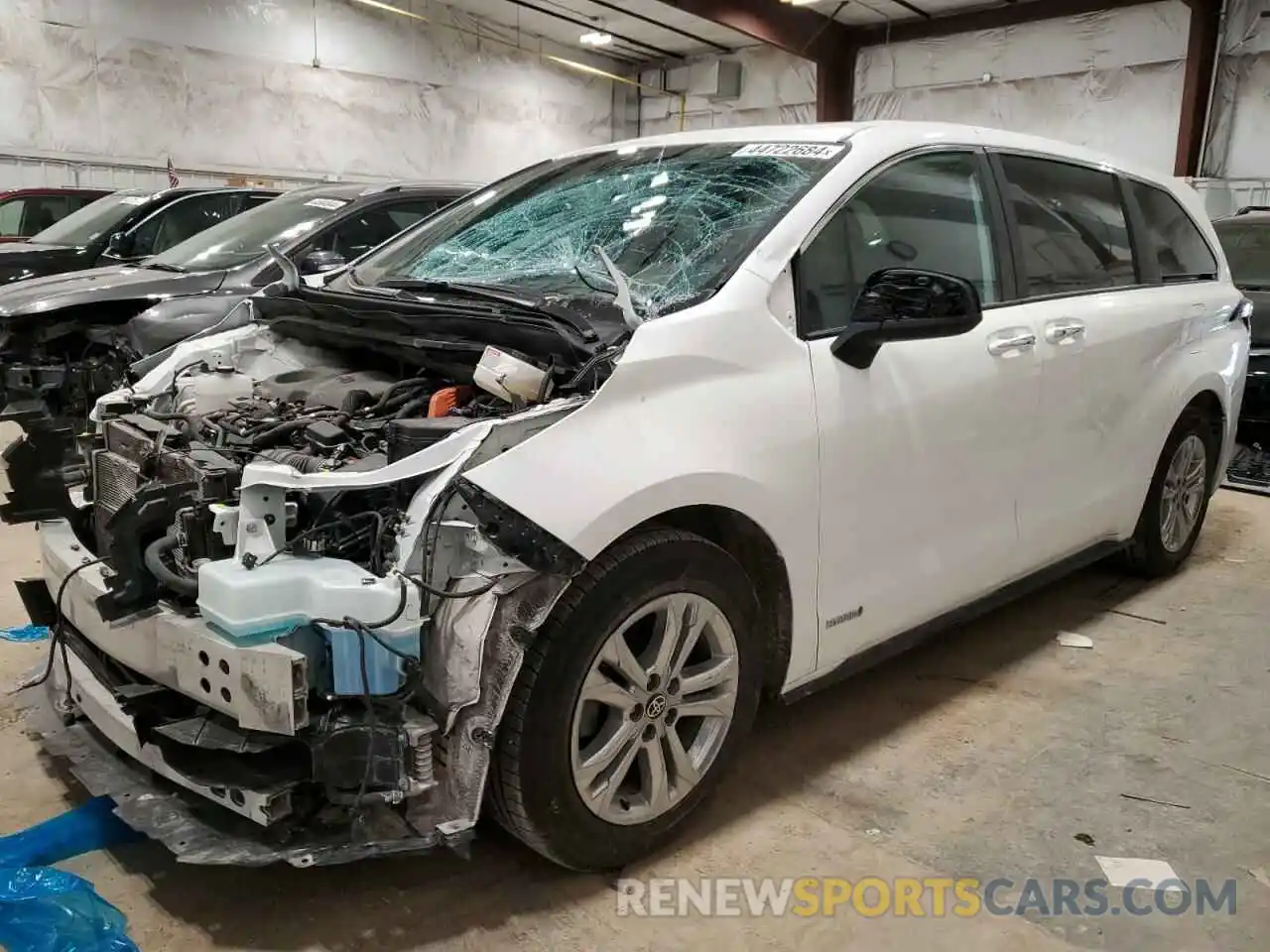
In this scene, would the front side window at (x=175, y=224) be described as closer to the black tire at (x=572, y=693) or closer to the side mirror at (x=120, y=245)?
the side mirror at (x=120, y=245)

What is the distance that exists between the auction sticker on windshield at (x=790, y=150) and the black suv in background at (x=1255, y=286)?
447cm

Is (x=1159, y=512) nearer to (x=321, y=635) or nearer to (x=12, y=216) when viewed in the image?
(x=321, y=635)

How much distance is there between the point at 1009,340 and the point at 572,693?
67.7 inches

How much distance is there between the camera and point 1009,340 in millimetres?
3008

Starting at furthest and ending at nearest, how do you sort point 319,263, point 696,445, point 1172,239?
point 1172,239 → point 319,263 → point 696,445

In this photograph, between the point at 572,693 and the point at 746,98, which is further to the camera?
the point at 746,98

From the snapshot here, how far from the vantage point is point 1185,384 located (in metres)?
3.93

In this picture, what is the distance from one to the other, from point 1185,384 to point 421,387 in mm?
2925

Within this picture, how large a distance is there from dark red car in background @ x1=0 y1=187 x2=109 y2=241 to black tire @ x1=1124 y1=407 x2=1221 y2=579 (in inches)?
415

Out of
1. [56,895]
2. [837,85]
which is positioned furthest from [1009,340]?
[837,85]

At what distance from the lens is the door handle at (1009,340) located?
296 centimetres

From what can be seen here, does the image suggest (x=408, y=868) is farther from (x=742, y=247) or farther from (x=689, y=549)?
(x=742, y=247)

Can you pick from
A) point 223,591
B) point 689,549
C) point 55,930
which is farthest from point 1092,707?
point 55,930

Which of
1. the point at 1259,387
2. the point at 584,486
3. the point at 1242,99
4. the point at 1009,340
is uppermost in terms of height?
the point at 1242,99
